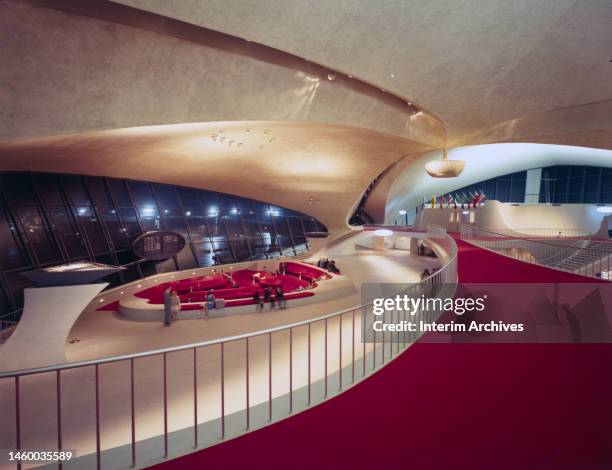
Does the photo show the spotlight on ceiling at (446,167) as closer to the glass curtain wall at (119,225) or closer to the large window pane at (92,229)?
the glass curtain wall at (119,225)

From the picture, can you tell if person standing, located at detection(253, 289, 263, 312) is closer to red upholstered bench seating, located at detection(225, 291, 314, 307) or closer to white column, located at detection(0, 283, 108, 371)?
red upholstered bench seating, located at detection(225, 291, 314, 307)

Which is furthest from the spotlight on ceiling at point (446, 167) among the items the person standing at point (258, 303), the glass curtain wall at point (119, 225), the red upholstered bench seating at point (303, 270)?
the glass curtain wall at point (119, 225)

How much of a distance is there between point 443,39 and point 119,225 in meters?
16.2

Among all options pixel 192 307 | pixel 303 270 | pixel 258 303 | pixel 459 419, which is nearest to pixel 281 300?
pixel 258 303

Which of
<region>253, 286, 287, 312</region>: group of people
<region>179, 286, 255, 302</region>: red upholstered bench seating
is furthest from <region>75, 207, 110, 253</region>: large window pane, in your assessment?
<region>253, 286, 287, 312</region>: group of people

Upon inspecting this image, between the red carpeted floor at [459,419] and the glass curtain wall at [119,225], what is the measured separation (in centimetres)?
1216

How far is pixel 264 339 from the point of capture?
7.83 metres

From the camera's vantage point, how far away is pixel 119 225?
58.1ft

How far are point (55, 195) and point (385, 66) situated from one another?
14.1 m


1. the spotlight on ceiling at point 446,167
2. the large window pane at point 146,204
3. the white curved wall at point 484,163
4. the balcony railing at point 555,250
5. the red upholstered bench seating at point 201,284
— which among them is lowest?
the red upholstered bench seating at point 201,284

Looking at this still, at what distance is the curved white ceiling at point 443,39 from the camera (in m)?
6.90

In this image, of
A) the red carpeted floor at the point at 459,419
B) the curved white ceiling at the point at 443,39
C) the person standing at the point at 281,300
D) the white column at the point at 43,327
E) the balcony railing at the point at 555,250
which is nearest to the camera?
the red carpeted floor at the point at 459,419

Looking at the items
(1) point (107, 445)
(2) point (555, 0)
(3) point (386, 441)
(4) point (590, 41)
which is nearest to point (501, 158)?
(4) point (590, 41)

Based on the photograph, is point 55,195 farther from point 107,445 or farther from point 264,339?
point 107,445
